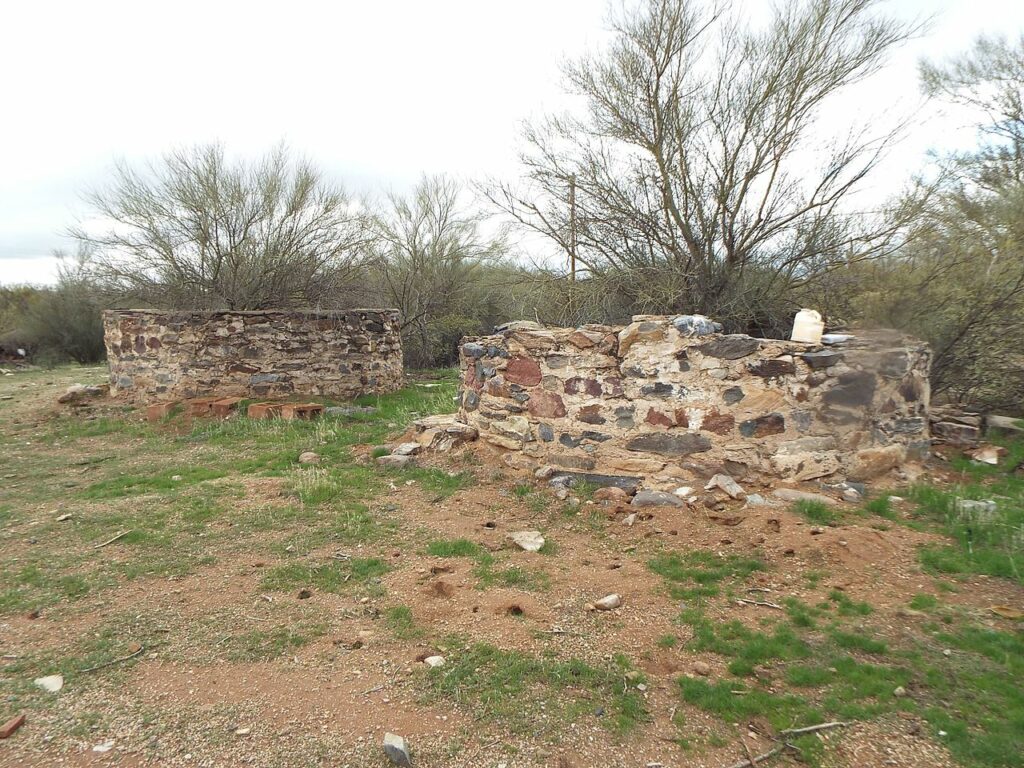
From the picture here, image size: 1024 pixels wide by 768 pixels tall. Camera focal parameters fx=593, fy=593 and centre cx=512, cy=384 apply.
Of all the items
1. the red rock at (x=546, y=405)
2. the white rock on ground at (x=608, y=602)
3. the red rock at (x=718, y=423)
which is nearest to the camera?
the white rock on ground at (x=608, y=602)

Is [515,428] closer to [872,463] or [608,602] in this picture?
[608,602]

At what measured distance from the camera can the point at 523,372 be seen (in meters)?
5.57

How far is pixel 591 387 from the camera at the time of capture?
519cm

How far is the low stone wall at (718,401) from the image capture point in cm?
454

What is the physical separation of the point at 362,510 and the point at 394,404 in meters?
4.94

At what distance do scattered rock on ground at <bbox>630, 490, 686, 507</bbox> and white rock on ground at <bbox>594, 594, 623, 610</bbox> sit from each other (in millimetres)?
1356

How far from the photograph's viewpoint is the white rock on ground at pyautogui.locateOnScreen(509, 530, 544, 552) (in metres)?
4.15

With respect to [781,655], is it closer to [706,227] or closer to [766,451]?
[766,451]

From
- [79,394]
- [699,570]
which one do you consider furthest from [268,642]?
[79,394]

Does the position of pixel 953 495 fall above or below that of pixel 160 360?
below

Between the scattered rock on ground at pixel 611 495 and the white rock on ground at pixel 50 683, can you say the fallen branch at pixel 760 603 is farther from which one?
the white rock on ground at pixel 50 683

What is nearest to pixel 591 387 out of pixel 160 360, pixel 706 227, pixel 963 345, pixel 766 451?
pixel 766 451

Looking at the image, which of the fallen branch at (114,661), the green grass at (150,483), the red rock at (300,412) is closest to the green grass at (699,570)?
the fallen branch at (114,661)

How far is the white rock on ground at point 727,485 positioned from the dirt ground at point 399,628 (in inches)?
7.6
